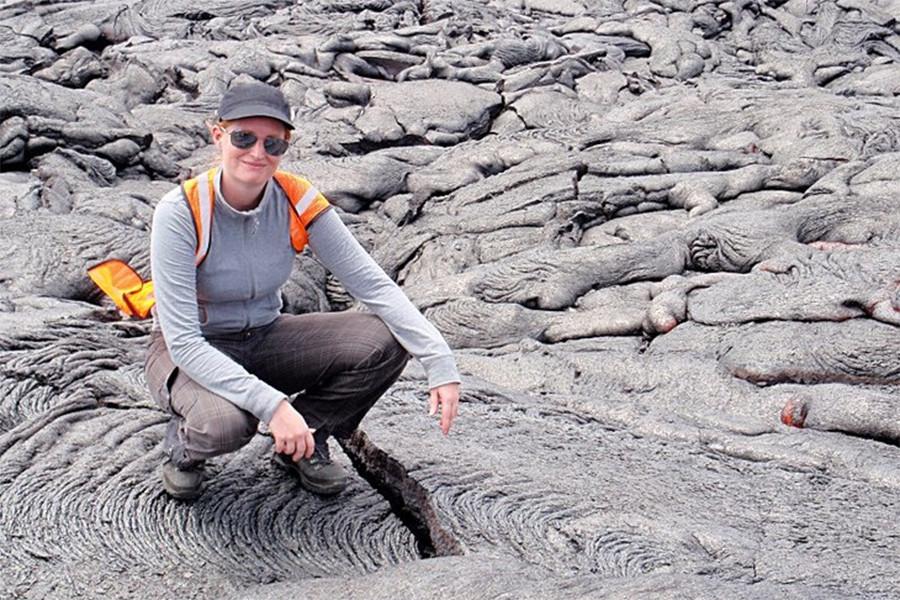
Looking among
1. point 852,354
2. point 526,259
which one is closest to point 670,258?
point 526,259

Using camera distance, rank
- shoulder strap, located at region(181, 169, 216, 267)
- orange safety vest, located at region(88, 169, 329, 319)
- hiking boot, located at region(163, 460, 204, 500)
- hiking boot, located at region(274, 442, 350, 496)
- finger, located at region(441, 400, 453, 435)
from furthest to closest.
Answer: hiking boot, located at region(274, 442, 350, 496) → hiking boot, located at region(163, 460, 204, 500) → finger, located at region(441, 400, 453, 435) → orange safety vest, located at region(88, 169, 329, 319) → shoulder strap, located at region(181, 169, 216, 267)

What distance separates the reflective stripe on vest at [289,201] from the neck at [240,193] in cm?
6

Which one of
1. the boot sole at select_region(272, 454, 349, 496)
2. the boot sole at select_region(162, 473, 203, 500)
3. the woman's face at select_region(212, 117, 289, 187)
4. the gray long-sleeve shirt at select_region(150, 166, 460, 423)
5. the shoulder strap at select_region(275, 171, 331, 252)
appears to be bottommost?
the boot sole at select_region(272, 454, 349, 496)

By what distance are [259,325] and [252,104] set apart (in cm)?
106

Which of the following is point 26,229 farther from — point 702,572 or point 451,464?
point 702,572

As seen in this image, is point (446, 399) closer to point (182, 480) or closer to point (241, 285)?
Result: point (241, 285)

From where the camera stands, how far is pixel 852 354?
7.56 m

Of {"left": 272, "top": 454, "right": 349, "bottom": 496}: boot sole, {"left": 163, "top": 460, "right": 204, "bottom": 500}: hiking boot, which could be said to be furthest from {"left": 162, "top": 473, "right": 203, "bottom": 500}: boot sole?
{"left": 272, "top": 454, "right": 349, "bottom": 496}: boot sole

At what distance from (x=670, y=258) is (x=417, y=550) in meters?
6.56

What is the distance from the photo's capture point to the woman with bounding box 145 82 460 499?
12.9 feet

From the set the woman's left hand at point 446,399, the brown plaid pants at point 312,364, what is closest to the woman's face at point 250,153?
the brown plaid pants at point 312,364

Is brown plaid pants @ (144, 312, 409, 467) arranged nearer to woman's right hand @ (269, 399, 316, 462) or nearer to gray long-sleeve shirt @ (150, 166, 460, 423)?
gray long-sleeve shirt @ (150, 166, 460, 423)

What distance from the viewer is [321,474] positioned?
15.4 ft

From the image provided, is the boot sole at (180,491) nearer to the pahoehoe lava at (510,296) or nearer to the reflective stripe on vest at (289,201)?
the pahoehoe lava at (510,296)
